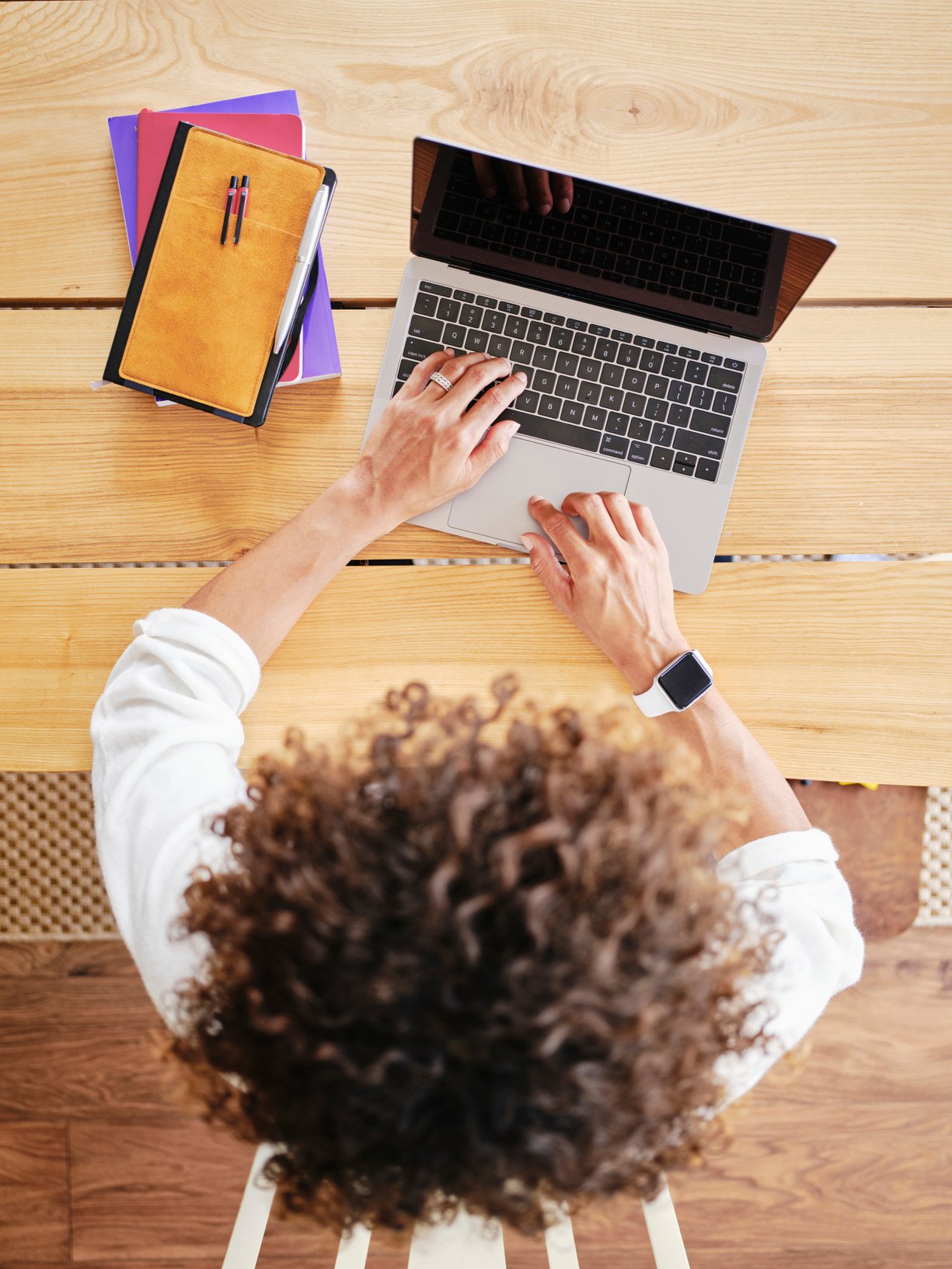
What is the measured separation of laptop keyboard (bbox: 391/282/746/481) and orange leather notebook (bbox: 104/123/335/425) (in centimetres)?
14

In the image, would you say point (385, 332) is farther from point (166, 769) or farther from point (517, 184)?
point (166, 769)

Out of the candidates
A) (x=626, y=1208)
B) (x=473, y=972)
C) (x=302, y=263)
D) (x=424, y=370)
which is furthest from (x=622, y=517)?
(x=626, y=1208)

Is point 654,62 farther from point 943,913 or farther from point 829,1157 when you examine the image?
point 829,1157

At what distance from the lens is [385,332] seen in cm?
88

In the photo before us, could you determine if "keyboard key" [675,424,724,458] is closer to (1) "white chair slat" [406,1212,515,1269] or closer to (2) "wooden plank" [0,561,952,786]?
(2) "wooden plank" [0,561,952,786]

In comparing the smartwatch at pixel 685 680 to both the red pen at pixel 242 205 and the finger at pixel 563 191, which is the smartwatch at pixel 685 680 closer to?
the finger at pixel 563 191

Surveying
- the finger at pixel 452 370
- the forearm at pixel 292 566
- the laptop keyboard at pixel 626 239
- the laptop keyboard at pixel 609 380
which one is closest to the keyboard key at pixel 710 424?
the laptop keyboard at pixel 609 380

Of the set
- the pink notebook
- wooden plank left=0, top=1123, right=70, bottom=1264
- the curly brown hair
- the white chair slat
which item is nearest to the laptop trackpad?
the pink notebook

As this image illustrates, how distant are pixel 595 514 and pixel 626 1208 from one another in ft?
3.48

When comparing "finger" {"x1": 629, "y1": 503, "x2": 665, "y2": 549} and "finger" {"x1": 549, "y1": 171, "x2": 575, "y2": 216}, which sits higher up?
"finger" {"x1": 549, "y1": 171, "x2": 575, "y2": 216}

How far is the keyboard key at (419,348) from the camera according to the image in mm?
868

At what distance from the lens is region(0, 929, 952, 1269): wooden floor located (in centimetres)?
129

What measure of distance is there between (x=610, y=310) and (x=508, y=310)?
0.10 meters

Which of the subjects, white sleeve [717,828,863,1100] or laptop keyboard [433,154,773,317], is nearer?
white sleeve [717,828,863,1100]
